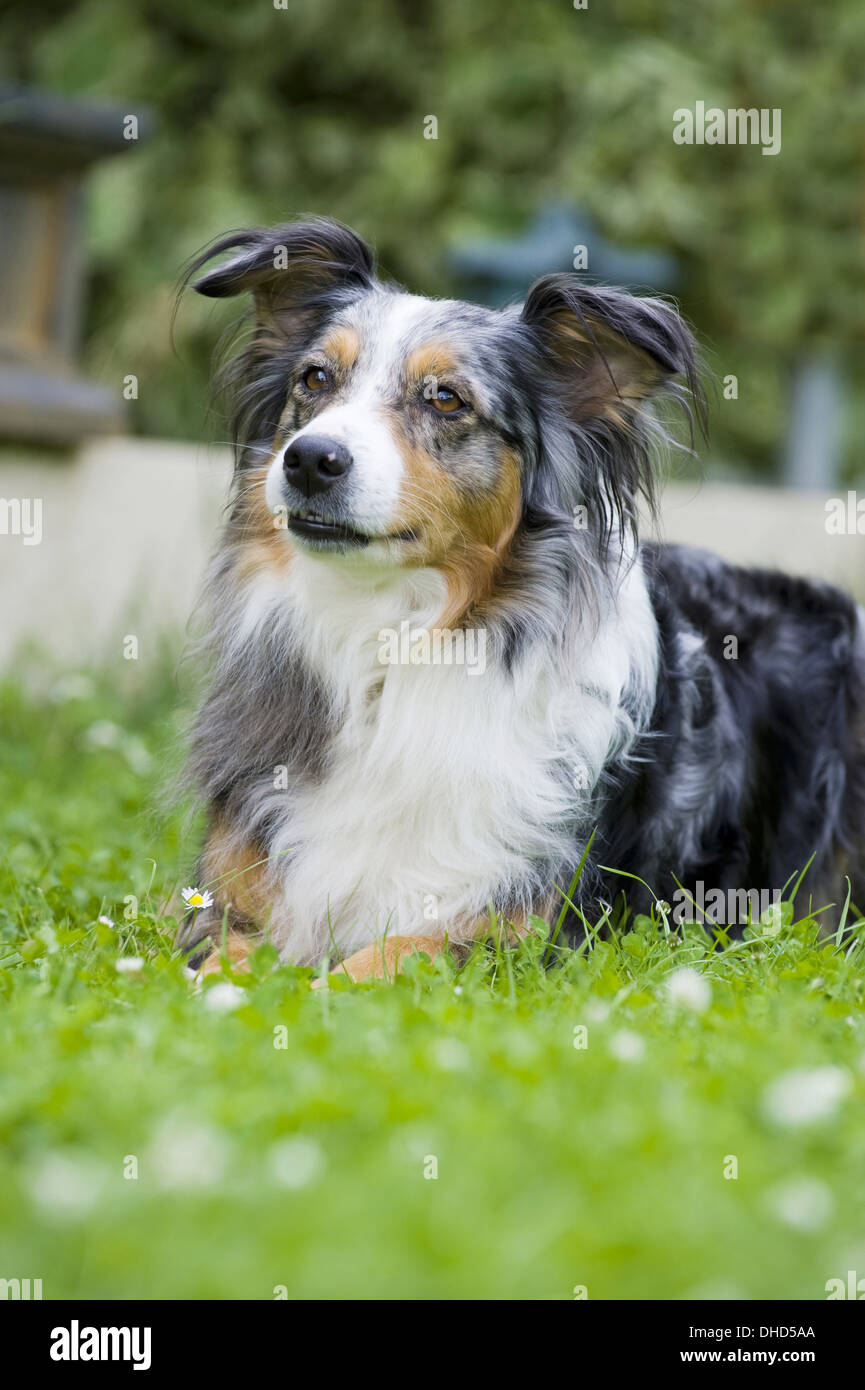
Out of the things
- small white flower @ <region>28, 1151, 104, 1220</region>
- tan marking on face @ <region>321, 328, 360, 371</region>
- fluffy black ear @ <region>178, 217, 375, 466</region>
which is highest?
fluffy black ear @ <region>178, 217, 375, 466</region>

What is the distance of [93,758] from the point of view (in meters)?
5.81

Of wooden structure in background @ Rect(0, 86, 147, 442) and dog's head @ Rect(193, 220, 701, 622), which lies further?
wooden structure in background @ Rect(0, 86, 147, 442)

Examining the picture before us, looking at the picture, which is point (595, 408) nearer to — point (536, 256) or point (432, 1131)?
point (432, 1131)

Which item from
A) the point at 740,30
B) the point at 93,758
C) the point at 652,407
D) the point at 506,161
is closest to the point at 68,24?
the point at 506,161

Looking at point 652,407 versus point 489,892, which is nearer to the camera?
point 489,892

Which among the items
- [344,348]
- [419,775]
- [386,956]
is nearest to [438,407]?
[344,348]

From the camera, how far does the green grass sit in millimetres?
1854

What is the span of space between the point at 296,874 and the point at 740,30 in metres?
8.81

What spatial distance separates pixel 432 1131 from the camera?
2.14 metres

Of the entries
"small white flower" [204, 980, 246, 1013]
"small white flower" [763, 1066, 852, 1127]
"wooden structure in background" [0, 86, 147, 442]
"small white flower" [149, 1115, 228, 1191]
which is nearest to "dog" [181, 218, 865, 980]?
"small white flower" [204, 980, 246, 1013]

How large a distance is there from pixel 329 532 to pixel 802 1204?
1863 millimetres

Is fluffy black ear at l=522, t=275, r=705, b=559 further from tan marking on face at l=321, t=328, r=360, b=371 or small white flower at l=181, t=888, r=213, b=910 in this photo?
small white flower at l=181, t=888, r=213, b=910

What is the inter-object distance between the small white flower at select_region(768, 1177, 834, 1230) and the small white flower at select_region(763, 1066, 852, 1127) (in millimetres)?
150

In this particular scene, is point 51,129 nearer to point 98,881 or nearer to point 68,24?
point 68,24
